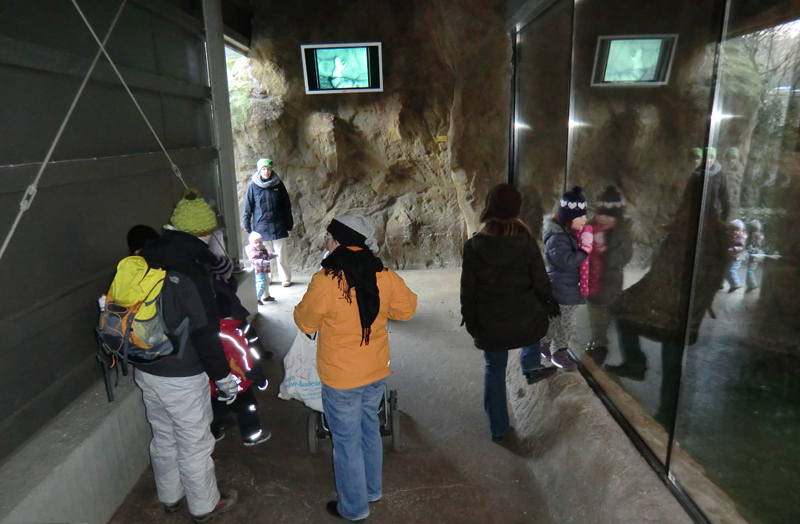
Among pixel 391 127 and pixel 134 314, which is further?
pixel 391 127

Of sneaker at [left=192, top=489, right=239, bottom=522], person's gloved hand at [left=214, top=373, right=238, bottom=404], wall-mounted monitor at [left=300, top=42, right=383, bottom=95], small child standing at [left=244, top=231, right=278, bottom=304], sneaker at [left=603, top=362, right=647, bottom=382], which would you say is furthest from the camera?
wall-mounted monitor at [left=300, top=42, right=383, bottom=95]

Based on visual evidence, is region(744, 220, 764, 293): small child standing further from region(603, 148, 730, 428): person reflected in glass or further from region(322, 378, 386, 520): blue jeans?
region(322, 378, 386, 520): blue jeans

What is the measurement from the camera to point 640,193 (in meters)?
3.63

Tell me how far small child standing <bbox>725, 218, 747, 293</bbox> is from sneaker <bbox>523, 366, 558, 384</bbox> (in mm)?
1296

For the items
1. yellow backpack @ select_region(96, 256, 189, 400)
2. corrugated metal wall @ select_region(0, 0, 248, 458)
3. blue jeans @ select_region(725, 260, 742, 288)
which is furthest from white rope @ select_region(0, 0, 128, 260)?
blue jeans @ select_region(725, 260, 742, 288)

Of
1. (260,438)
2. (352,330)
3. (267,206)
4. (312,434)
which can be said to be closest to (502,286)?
(352,330)

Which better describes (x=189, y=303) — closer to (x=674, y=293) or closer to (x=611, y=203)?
(x=611, y=203)

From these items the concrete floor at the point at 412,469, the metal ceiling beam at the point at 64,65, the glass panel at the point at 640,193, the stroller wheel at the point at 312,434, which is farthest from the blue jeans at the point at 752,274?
the metal ceiling beam at the point at 64,65

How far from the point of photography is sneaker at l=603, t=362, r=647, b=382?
3520 millimetres

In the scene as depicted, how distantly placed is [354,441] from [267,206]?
4720 millimetres

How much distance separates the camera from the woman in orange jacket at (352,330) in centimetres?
264

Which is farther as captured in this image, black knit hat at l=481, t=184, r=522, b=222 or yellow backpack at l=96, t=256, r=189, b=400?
black knit hat at l=481, t=184, r=522, b=222

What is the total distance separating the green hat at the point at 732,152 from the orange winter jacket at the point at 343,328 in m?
1.86

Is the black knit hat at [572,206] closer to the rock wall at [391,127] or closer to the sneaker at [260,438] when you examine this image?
the sneaker at [260,438]
